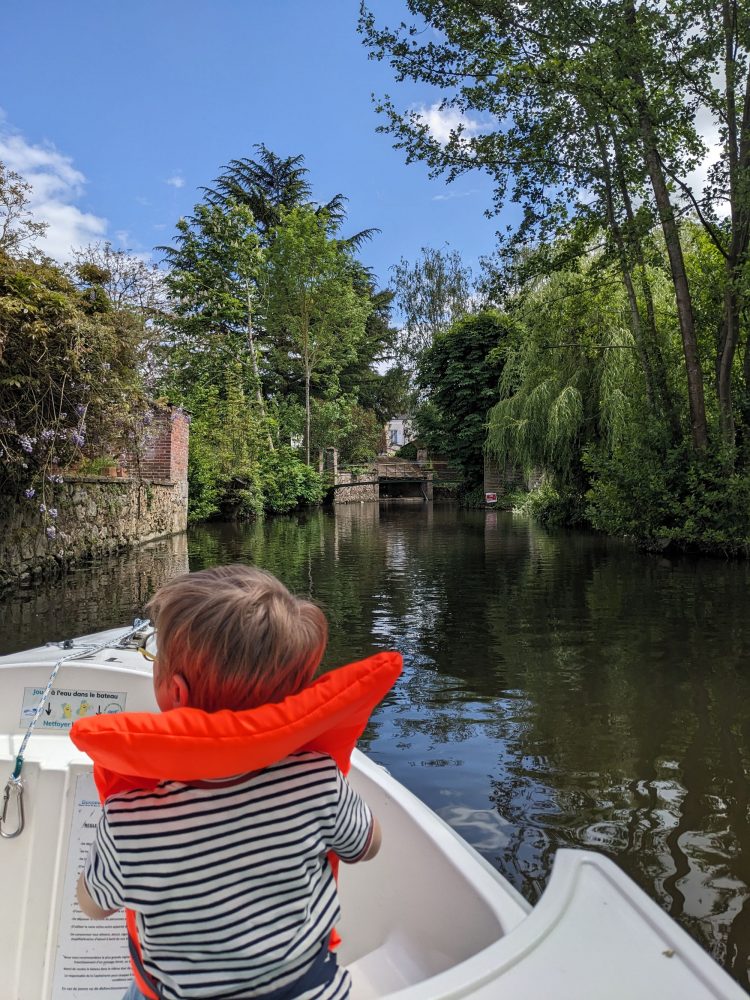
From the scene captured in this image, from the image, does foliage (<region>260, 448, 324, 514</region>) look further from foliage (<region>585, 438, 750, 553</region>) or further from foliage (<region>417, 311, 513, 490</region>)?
foliage (<region>585, 438, 750, 553</region>)

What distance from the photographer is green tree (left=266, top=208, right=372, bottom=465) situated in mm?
30219

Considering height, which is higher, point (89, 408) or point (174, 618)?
point (89, 408)

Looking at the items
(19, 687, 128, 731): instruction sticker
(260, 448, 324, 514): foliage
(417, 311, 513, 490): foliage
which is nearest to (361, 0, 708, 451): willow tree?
(19, 687, 128, 731): instruction sticker

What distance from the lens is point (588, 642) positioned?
6.32 meters

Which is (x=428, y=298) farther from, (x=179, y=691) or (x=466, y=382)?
(x=179, y=691)

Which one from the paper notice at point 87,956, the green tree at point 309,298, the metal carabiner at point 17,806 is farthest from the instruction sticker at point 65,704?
the green tree at point 309,298

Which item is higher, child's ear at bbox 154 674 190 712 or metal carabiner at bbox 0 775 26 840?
child's ear at bbox 154 674 190 712

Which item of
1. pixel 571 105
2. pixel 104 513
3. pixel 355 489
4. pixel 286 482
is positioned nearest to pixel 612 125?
pixel 571 105

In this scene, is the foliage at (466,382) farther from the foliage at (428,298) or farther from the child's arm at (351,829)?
the child's arm at (351,829)

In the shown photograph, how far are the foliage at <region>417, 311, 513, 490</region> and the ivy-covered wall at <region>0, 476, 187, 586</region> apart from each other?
18.7 m

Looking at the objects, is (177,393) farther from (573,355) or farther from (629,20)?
(629,20)

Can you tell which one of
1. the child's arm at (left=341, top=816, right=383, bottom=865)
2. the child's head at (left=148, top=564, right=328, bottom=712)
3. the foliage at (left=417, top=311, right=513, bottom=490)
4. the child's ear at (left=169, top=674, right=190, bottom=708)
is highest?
the foliage at (left=417, top=311, right=513, bottom=490)

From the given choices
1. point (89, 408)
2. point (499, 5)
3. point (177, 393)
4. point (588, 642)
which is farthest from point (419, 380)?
point (588, 642)

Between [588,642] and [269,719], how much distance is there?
18.6ft
